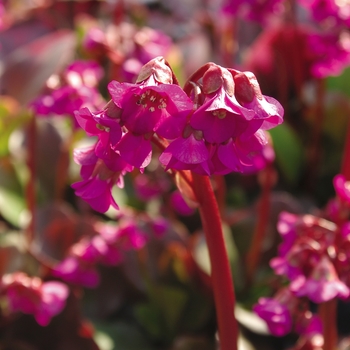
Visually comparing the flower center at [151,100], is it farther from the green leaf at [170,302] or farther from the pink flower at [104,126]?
the green leaf at [170,302]

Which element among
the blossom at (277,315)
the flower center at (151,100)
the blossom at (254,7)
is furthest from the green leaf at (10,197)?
the flower center at (151,100)

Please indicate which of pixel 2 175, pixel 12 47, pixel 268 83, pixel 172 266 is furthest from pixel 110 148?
pixel 12 47

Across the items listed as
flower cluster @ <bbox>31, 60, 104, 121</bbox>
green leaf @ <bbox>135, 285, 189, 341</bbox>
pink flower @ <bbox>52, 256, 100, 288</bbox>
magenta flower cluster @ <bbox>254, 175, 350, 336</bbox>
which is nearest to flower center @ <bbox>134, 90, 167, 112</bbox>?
magenta flower cluster @ <bbox>254, 175, 350, 336</bbox>

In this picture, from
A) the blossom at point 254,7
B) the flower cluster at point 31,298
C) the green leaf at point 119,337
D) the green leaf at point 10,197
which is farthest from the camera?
the green leaf at point 10,197

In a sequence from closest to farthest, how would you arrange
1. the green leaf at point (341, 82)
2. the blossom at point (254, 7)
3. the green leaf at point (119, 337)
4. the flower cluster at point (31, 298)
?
the flower cluster at point (31, 298)
the green leaf at point (119, 337)
the blossom at point (254, 7)
the green leaf at point (341, 82)

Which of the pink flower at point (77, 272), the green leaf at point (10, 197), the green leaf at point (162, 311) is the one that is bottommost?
the green leaf at point (162, 311)

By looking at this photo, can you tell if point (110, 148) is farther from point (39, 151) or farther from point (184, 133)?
point (39, 151)

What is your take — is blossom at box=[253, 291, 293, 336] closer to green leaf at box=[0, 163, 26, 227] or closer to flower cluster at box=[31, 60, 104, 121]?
flower cluster at box=[31, 60, 104, 121]

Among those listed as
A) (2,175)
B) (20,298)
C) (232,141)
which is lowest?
(2,175)
